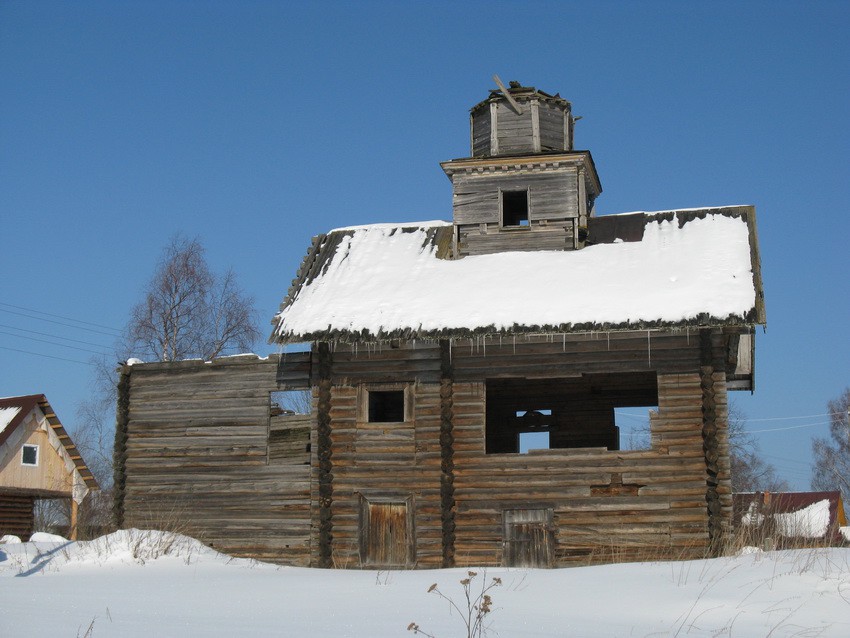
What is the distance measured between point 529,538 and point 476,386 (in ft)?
11.6

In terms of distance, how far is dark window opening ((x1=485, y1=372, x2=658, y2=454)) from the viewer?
26531mm

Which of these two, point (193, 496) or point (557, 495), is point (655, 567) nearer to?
point (557, 495)

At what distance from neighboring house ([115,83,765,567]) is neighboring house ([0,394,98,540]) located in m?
15.9

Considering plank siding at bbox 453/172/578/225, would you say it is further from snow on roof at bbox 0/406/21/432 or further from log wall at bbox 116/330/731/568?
snow on roof at bbox 0/406/21/432

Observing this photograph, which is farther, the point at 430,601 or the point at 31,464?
Result: the point at 31,464

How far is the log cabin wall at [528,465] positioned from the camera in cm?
2017

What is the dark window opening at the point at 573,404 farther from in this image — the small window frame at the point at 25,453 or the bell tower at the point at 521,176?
the small window frame at the point at 25,453

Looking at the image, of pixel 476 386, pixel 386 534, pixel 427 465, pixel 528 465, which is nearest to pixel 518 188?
pixel 476 386

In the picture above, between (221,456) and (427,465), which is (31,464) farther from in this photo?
(427,465)

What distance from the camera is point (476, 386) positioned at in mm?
21516

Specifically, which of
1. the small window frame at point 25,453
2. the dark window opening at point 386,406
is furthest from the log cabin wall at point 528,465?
the small window frame at point 25,453

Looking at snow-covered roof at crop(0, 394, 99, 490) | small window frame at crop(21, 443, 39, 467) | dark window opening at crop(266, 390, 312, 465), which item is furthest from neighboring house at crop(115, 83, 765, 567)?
small window frame at crop(21, 443, 39, 467)

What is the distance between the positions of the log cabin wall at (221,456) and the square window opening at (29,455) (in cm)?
1629

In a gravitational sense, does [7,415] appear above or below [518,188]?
below
